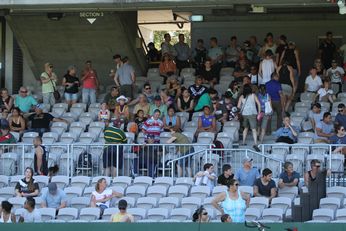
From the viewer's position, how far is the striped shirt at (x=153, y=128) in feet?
91.1

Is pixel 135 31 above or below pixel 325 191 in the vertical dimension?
above

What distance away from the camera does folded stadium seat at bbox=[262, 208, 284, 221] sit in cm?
2355

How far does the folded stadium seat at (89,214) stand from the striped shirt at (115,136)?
10.1 feet

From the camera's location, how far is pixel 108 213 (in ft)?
79.3

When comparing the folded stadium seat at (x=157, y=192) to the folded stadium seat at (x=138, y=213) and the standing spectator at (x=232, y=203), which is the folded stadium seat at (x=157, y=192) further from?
the standing spectator at (x=232, y=203)

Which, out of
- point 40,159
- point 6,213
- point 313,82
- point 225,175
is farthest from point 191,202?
point 313,82

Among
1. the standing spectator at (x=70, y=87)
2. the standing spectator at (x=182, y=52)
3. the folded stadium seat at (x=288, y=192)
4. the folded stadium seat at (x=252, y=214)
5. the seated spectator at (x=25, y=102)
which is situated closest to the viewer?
the folded stadium seat at (x=252, y=214)

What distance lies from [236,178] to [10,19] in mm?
10508

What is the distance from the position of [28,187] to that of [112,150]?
2.29m

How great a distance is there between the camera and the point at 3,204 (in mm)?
23188

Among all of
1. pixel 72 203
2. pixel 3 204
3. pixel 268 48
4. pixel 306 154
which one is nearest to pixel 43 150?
pixel 72 203

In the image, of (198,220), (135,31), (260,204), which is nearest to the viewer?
(198,220)

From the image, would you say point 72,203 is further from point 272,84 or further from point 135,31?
point 135,31

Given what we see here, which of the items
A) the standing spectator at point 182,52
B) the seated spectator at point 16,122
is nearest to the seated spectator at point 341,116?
the standing spectator at point 182,52
